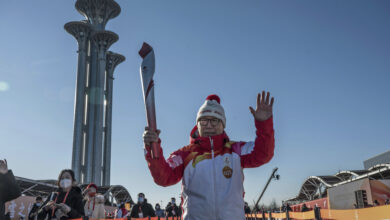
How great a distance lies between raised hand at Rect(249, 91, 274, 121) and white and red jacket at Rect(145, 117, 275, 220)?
4 cm

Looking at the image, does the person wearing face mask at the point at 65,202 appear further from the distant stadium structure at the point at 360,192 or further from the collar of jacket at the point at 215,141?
the distant stadium structure at the point at 360,192

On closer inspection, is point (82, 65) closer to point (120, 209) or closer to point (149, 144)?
point (120, 209)

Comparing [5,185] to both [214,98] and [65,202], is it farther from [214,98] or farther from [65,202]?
[214,98]

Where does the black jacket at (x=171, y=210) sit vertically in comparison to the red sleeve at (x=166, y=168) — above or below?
below

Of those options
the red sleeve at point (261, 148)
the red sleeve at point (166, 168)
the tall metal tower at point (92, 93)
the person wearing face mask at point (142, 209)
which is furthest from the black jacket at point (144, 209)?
the tall metal tower at point (92, 93)

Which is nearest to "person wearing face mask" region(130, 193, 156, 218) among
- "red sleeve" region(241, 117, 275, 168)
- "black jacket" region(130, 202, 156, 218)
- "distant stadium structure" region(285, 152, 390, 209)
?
"black jacket" region(130, 202, 156, 218)

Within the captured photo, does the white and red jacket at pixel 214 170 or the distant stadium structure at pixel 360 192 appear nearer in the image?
the white and red jacket at pixel 214 170

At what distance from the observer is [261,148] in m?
2.89

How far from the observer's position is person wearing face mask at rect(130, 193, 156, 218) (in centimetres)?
1128

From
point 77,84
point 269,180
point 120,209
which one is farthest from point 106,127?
point 269,180

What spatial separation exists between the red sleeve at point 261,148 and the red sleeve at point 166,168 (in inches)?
21.7

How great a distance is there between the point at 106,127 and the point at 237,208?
6154 centimetres

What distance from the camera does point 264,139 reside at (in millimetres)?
2883

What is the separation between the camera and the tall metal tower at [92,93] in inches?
2216
